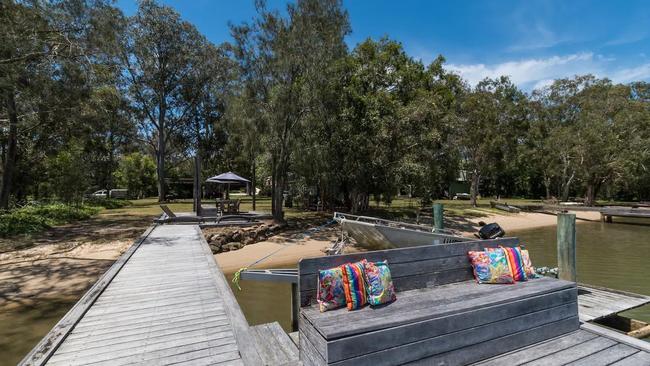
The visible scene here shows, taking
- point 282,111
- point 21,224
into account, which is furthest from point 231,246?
point 21,224

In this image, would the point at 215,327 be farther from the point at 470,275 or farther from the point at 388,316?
the point at 470,275

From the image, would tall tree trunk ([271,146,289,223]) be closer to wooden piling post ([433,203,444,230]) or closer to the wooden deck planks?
wooden piling post ([433,203,444,230])

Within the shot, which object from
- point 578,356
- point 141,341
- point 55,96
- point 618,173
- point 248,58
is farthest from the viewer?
point 618,173

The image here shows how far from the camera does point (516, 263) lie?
4086 millimetres

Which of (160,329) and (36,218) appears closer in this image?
(160,329)

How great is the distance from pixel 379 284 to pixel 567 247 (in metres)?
4.52

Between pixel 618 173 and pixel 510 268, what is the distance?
32099 millimetres

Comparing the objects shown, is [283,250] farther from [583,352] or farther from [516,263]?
[583,352]

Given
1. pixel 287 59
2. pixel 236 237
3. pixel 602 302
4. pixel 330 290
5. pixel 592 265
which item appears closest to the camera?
pixel 330 290

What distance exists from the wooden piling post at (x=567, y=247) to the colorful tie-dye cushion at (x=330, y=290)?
4.79 meters

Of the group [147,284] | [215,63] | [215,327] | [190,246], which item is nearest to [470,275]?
[215,327]

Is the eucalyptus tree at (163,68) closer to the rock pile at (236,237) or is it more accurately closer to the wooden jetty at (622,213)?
the rock pile at (236,237)

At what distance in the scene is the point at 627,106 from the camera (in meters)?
29.4

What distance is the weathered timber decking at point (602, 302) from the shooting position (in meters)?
4.78
